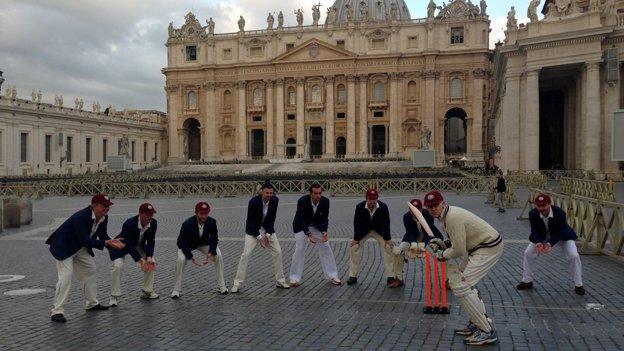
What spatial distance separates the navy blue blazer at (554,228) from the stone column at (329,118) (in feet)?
208

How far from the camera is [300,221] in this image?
8.66m

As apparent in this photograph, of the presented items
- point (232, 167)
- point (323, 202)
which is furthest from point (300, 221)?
point (232, 167)

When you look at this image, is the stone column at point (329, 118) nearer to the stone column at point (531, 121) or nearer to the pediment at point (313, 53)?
the pediment at point (313, 53)

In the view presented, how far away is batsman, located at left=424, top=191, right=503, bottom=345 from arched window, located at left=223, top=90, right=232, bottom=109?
72.5 meters

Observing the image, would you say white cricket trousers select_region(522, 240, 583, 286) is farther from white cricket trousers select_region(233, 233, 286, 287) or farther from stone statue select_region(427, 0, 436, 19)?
stone statue select_region(427, 0, 436, 19)

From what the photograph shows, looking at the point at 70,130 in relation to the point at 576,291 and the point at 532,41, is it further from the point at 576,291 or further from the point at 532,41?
the point at 576,291

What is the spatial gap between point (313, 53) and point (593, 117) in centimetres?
4711

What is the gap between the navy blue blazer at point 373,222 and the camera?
338 inches

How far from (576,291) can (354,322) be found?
11.0 feet

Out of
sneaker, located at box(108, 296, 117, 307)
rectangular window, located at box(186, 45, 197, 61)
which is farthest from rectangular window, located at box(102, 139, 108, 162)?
sneaker, located at box(108, 296, 117, 307)

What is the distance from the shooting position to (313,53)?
71.8 metres

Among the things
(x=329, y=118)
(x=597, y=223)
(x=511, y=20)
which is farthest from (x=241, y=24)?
(x=597, y=223)

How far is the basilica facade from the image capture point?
226 ft

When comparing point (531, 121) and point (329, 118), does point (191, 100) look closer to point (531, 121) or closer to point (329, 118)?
point (329, 118)
